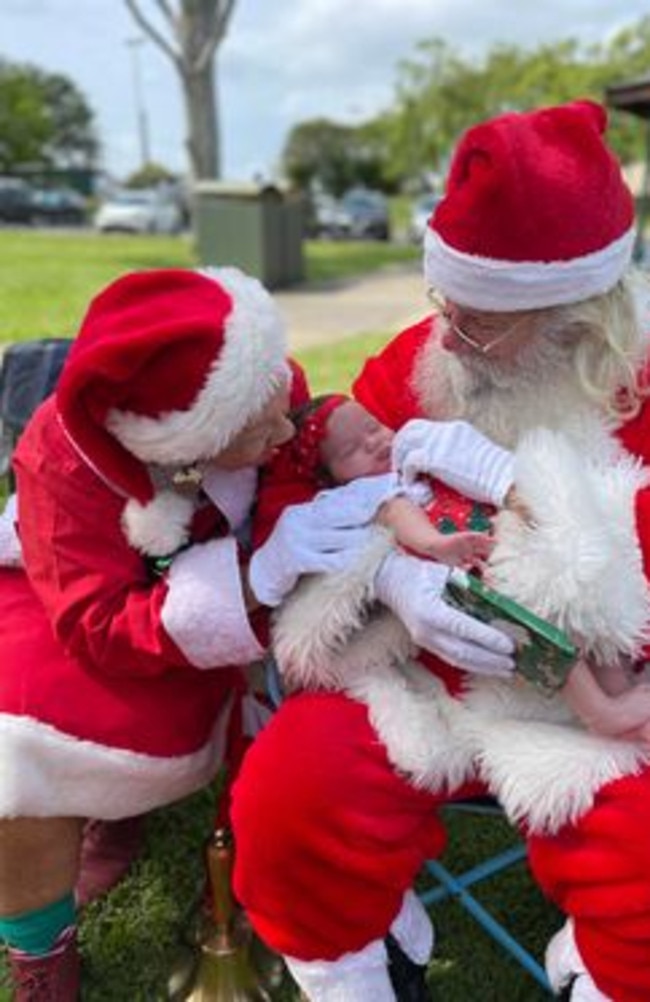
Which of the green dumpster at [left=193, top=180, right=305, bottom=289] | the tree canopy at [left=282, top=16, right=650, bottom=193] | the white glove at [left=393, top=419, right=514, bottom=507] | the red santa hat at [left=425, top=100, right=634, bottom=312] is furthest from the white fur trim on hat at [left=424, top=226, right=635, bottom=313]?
the tree canopy at [left=282, top=16, right=650, bottom=193]

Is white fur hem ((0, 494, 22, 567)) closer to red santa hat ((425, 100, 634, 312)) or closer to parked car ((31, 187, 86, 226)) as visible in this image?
red santa hat ((425, 100, 634, 312))

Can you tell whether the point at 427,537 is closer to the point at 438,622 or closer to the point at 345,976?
the point at 438,622

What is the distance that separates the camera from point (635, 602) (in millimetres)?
1737

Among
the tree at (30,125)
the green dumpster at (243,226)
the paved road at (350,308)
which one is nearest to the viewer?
the paved road at (350,308)

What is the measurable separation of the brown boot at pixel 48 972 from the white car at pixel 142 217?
3255 cm

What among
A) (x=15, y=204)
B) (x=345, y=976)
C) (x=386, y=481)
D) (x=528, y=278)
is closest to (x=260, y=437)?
(x=386, y=481)

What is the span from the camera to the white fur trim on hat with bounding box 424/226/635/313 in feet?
6.15

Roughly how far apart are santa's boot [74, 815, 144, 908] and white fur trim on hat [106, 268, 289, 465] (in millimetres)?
1046

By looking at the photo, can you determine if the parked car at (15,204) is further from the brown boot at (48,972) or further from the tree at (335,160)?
the brown boot at (48,972)

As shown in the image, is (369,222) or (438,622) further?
(369,222)

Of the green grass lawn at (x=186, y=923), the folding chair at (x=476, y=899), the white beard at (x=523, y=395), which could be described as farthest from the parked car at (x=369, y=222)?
the white beard at (x=523, y=395)

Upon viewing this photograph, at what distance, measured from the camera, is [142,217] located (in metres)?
33.7

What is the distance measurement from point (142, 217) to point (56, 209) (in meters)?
6.87

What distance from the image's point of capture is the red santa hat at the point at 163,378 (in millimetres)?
1771
